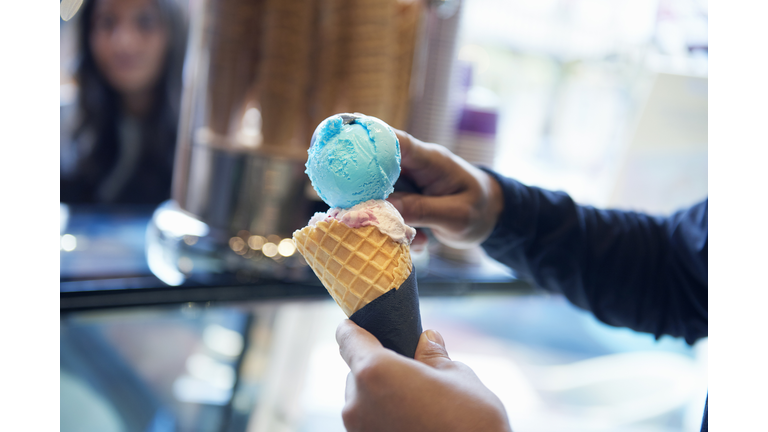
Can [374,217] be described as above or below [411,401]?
above

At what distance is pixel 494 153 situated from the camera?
102 centimetres

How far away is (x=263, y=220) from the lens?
0.80 m

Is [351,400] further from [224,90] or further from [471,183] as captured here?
[224,90]

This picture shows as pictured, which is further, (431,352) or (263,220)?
(263,220)

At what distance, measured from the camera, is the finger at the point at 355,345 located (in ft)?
1.24

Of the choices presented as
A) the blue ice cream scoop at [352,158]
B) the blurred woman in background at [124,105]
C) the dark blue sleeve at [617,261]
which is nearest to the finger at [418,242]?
the dark blue sleeve at [617,261]

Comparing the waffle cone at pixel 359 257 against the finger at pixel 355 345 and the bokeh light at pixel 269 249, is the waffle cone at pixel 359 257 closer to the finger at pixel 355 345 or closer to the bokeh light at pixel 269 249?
the finger at pixel 355 345

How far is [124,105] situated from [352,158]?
760 mm

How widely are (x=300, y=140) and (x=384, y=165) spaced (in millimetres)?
410

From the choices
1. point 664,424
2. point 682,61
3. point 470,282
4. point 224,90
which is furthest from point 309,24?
point 682,61

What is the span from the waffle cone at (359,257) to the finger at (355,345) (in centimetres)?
2

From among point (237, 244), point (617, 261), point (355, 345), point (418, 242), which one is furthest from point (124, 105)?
point (617, 261)

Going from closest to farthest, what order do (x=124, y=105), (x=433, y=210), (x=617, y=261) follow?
(x=433, y=210), (x=617, y=261), (x=124, y=105)

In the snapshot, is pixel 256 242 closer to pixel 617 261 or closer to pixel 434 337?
pixel 434 337
